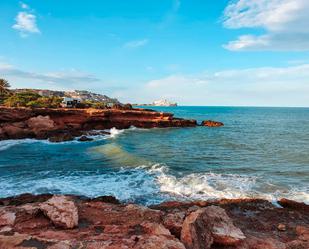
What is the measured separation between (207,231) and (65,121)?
164ft

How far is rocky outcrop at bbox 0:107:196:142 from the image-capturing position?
4759 cm

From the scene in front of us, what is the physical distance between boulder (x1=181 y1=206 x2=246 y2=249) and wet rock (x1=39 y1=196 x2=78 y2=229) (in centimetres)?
333

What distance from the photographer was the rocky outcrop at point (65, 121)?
47594mm

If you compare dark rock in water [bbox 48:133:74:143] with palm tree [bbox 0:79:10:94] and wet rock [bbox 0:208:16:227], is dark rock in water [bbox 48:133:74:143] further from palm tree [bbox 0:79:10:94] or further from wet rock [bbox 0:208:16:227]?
palm tree [bbox 0:79:10:94]

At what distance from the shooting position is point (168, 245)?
7.66 m

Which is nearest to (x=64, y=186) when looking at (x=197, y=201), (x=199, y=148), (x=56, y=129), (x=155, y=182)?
(x=155, y=182)

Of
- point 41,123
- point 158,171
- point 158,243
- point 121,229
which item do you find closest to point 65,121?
point 41,123

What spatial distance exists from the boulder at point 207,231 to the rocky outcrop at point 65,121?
3843cm

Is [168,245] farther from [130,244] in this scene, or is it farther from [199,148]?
[199,148]

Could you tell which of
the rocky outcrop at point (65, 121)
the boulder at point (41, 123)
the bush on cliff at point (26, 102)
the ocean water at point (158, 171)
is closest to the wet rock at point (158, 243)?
the ocean water at point (158, 171)

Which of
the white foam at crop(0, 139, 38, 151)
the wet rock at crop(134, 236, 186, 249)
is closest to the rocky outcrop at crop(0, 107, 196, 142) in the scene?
the white foam at crop(0, 139, 38, 151)

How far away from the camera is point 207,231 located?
8805 mm

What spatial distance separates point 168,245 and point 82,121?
51852mm

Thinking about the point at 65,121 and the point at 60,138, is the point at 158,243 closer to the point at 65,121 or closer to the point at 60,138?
the point at 60,138
